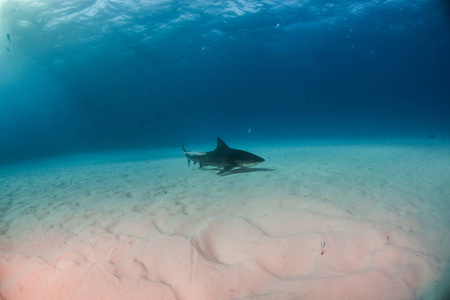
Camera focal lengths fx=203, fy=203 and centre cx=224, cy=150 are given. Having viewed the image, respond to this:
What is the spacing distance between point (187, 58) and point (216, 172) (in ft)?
116

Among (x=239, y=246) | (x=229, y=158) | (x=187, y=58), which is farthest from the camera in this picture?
(x=187, y=58)

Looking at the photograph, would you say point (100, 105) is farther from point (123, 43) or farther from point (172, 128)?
point (123, 43)

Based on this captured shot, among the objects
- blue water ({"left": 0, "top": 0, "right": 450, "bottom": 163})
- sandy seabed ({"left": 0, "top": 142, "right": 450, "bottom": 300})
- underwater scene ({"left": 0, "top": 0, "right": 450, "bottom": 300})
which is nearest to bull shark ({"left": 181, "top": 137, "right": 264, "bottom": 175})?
underwater scene ({"left": 0, "top": 0, "right": 450, "bottom": 300})

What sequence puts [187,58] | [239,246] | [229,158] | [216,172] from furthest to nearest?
[187,58], [216,172], [229,158], [239,246]

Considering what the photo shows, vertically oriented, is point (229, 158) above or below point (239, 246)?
above

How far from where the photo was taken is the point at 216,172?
299 inches

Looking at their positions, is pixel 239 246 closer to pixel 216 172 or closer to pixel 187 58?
pixel 216 172

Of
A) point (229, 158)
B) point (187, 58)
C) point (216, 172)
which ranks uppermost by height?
point (187, 58)

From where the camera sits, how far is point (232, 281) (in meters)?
1.95

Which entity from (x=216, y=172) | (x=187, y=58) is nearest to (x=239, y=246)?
(x=216, y=172)

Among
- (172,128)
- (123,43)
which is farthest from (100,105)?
(123,43)

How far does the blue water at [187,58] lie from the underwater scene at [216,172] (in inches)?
13.3

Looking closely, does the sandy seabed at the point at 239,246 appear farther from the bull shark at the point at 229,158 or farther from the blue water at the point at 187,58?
the blue water at the point at 187,58

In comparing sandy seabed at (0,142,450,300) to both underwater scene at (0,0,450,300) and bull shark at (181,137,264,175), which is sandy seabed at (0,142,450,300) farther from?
bull shark at (181,137,264,175)
